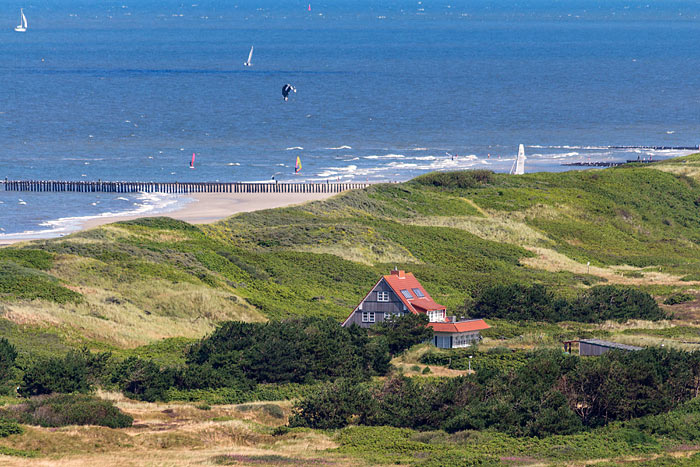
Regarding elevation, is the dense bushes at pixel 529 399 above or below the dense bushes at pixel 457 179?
below

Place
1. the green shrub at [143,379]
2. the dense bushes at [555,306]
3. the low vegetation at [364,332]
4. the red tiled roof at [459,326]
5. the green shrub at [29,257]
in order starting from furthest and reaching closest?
the green shrub at [29,257] < the dense bushes at [555,306] < the red tiled roof at [459,326] < the green shrub at [143,379] < the low vegetation at [364,332]

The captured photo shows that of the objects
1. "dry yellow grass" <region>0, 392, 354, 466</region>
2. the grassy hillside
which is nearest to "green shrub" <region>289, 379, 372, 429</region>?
"dry yellow grass" <region>0, 392, 354, 466</region>

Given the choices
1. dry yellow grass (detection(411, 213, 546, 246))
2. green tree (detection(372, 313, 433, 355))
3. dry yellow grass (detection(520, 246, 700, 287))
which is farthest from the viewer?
dry yellow grass (detection(411, 213, 546, 246))

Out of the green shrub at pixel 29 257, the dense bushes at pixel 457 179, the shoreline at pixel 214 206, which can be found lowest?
the green shrub at pixel 29 257

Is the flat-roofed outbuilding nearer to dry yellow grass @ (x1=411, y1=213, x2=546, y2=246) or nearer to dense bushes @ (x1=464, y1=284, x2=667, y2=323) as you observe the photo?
dense bushes @ (x1=464, y1=284, x2=667, y2=323)

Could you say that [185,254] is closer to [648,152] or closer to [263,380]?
[263,380]

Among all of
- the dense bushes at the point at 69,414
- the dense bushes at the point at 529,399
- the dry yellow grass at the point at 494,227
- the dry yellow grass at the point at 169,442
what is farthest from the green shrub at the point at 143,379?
the dry yellow grass at the point at 494,227

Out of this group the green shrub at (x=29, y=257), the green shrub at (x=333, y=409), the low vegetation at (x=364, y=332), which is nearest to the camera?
the low vegetation at (x=364, y=332)

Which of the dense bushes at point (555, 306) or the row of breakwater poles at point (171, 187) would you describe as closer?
the dense bushes at point (555, 306)

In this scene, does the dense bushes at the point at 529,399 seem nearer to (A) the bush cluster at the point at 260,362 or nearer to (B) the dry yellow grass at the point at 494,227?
(A) the bush cluster at the point at 260,362
